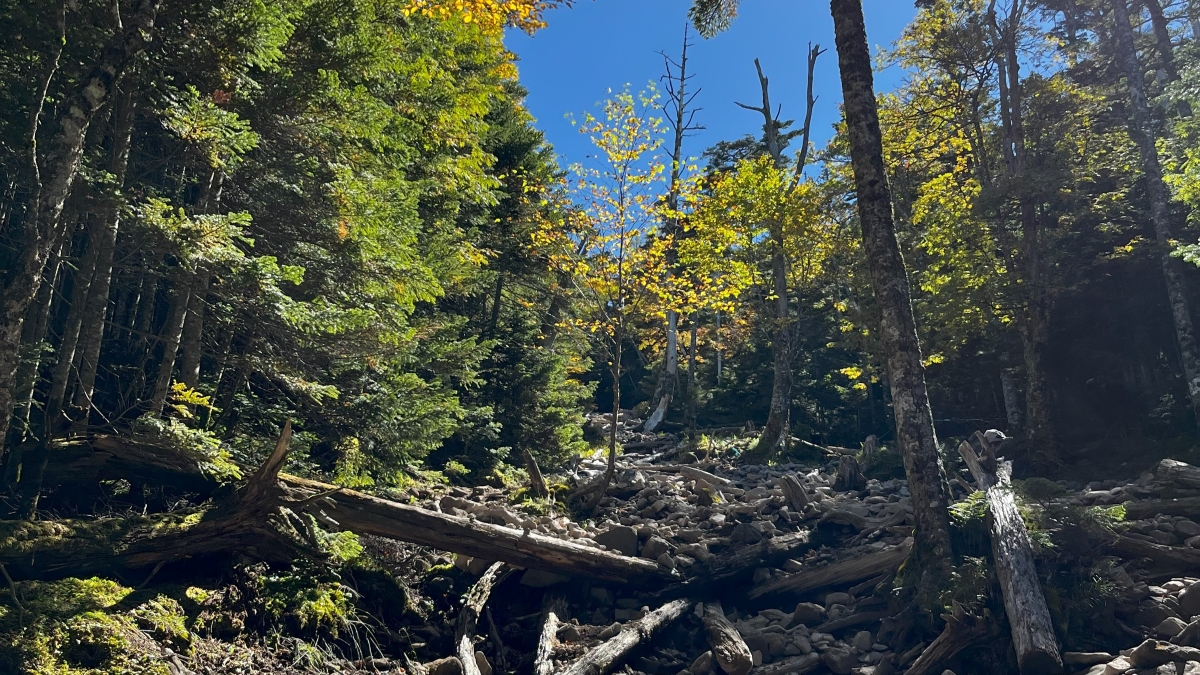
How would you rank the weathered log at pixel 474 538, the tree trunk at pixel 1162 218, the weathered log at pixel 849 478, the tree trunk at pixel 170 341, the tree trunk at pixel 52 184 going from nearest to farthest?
the tree trunk at pixel 52 184
the tree trunk at pixel 170 341
the weathered log at pixel 474 538
the weathered log at pixel 849 478
the tree trunk at pixel 1162 218

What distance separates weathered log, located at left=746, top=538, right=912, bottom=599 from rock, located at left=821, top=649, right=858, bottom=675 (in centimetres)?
150

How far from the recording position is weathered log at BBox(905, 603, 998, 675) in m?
5.75

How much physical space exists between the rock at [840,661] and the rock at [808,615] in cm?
86

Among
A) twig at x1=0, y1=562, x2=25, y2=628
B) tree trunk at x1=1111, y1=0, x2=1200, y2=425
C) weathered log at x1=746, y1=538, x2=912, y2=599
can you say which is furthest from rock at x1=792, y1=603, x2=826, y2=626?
tree trunk at x1=1111, y1=0, x2=1200, y2=425

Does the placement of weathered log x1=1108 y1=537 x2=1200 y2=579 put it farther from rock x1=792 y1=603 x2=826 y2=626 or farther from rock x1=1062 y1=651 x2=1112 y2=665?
rock x1=792 y1=603 x2=826 y2=626

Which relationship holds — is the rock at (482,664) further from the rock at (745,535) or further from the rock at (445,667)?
the rock at (745,535)

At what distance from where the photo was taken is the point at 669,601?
7.96 meters

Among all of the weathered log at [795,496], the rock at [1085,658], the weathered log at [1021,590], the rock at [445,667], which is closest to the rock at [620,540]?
the rock at [445,667]

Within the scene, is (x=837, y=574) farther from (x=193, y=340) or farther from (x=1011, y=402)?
(x=1011, y=402)

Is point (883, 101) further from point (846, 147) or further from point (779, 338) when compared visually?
point (779, 338)

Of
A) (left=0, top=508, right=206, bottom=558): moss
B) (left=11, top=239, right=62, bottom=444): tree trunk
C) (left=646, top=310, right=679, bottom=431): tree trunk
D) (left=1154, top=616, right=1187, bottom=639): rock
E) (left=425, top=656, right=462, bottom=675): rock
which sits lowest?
(left=425, top=656, right=462, bottom=675): rock

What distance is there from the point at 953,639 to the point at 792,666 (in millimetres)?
1464

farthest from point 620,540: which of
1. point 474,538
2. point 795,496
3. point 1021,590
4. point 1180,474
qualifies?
point 1180,474

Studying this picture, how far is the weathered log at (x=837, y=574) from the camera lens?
782 cm
